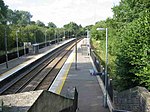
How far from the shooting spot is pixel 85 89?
23859 mm

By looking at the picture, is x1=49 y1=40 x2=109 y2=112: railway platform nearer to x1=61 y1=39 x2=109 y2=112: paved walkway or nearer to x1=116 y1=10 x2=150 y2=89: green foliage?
x1=61 y1=39 x2=109 y2=112: paved walkway

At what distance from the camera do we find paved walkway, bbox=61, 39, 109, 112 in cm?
1762

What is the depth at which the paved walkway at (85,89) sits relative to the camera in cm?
1762

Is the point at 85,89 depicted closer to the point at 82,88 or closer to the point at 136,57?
the point at 82,88

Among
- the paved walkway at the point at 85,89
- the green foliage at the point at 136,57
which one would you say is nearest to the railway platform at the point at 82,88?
the paved walkway at the point at 85,89

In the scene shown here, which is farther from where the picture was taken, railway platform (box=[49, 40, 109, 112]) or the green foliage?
railway platform (box=[49, 40, 109, 112])

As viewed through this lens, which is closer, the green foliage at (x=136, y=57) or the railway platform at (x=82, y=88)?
the green foliage at (x=136, y=57)

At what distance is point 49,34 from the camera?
3922 inches

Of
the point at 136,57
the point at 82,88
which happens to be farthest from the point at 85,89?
the point at 136,57

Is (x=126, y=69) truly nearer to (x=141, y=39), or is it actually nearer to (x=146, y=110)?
Answer: (x=141, y=39)

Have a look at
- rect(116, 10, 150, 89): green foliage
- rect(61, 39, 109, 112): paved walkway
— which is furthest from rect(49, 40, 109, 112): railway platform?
rect(116, 10, 150, 89): green foliage

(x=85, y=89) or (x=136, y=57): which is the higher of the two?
(x=136, y=57)

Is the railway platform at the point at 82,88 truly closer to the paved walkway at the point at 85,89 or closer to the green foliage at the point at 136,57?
the paved walkway at the point at 85,89

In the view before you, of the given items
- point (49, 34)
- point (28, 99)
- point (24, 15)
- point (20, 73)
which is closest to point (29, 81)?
point (20, 73)
